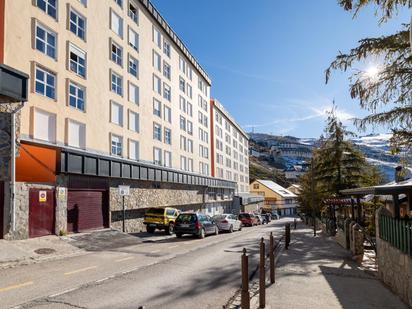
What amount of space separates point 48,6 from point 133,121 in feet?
40.5

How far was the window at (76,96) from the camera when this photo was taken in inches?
941

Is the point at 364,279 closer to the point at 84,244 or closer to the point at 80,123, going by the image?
the point at 84,244

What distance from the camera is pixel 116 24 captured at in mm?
30750

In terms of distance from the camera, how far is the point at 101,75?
90.5 feet

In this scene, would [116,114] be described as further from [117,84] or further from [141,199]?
[141,199]

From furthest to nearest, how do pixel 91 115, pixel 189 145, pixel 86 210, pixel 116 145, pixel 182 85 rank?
pixel 189 145 → pixel 182 85 → pixel 116 145 → pixel 91 115 → pixel 86 210

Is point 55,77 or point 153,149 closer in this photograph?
point 55,77

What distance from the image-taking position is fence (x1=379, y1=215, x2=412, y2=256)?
7.48 meters

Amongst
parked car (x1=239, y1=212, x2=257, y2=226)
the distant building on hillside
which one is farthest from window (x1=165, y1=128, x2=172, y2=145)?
the distant building on hillside

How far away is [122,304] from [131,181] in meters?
23.0

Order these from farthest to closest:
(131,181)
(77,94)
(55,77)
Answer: (131,181) → (77,94) → (55,77)

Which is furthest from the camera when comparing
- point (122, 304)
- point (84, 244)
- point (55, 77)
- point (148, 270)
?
point (55, 77)

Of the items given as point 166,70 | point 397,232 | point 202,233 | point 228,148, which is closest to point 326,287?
point 397,232

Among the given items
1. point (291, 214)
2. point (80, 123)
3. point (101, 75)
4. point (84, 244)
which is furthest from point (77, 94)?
point (291, 214)
